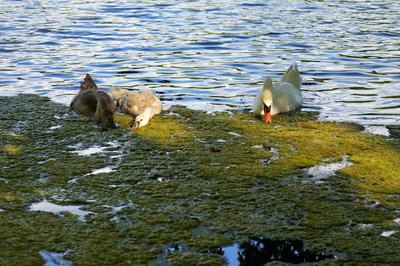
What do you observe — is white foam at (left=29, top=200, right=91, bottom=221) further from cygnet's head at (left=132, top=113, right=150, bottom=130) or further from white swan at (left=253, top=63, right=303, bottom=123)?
white swan at (left=253, top=63, right=303, bottom=123)

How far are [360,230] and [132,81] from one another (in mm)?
7244

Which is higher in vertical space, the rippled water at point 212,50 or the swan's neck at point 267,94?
the swan's neck at point 267,94

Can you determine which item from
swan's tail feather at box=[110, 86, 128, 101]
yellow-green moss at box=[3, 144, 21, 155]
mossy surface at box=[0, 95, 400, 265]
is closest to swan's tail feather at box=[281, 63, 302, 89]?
mossy surface at box=[0, 95, 400, 265]

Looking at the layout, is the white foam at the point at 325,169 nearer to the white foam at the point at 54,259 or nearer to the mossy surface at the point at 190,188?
the mossy surface at the point at 190,188

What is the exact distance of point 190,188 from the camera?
21.8 ft

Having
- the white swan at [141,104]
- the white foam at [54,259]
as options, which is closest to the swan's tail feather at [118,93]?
the white swan at [141,104]

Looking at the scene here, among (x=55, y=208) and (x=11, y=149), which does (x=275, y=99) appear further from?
(x=55, y=208)

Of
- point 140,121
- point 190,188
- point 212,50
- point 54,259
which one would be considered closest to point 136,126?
point 140,121

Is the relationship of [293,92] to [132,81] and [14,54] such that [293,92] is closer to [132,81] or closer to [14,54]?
[132,81]

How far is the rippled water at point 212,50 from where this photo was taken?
11258 millimetres

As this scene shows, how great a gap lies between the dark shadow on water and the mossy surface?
0.31 ft

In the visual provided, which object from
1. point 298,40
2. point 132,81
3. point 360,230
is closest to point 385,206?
point 360,230

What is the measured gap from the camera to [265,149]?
26.3 feet

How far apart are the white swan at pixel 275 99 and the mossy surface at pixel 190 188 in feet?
0.90
